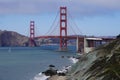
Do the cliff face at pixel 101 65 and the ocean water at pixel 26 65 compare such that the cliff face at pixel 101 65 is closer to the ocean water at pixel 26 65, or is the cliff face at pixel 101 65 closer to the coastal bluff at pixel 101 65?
the coastal bluff at pixel 101 65

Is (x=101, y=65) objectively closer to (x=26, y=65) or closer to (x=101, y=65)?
(x=101, y=65)

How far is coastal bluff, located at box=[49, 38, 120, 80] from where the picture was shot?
1102 cm

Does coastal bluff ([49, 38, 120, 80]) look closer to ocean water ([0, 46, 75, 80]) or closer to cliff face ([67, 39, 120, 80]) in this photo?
cliff face ([67, 39, 120, 80])

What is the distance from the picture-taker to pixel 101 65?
39.6 feet

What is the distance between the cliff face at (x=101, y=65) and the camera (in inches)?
434

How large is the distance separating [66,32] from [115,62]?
125 m

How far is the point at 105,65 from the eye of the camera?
11.7 metres

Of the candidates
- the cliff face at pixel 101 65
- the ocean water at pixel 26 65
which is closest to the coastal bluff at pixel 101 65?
the cliff face at pixel 101 65

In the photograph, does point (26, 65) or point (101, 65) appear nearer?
point (101, 65)

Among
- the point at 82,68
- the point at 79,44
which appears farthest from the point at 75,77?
the point at 79,44

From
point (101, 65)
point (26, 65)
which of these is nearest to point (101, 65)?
point (101, 65)

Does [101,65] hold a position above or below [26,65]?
above

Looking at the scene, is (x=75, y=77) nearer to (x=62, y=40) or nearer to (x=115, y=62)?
(x=115, y=62)

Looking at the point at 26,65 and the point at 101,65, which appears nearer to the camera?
the point at 101,65
